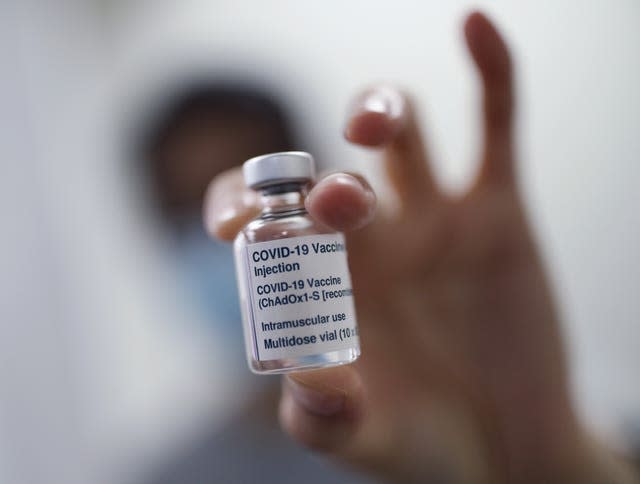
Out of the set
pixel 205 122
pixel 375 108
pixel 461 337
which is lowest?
pixel 461 337

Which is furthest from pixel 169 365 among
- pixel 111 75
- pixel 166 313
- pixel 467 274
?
pixel 467 274

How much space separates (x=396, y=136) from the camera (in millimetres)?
891

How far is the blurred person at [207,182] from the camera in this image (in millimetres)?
1684

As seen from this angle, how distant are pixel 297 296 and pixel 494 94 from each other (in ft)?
1.54

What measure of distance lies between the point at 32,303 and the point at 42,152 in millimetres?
469

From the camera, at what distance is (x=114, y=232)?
211 centimetres

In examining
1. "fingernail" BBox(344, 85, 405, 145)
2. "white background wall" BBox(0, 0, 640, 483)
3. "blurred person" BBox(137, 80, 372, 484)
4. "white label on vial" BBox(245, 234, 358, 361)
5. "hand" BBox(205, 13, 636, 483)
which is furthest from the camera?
"blurred person" BBox(137, 80, 372, 484)

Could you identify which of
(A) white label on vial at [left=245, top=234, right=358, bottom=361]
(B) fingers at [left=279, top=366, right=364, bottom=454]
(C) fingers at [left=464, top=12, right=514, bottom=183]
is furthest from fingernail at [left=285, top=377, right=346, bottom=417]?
(C) fingers at [left=464, top=12, right=514, bottom=183]

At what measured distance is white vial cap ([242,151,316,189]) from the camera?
2.13 ft

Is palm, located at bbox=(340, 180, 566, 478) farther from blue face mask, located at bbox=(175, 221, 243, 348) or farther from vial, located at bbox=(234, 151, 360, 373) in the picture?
blue face mask, located at bbox=(175, 221, 243, 348)

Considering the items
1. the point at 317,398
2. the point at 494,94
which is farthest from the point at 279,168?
the point at 494,94

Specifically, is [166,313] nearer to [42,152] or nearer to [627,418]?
[42,152]

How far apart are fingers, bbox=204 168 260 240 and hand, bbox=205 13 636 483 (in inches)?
9.9

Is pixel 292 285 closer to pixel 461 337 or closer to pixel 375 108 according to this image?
pixel 375 108
